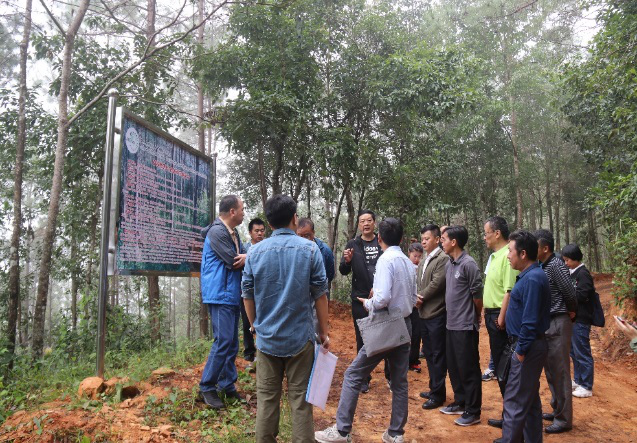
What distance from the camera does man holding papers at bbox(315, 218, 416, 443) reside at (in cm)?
358

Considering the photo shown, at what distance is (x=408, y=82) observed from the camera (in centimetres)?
923

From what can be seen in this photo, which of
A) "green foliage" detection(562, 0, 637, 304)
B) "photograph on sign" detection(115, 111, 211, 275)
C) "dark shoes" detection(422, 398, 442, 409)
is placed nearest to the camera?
"photograph on sign" detection(115, 111, 211, 275)

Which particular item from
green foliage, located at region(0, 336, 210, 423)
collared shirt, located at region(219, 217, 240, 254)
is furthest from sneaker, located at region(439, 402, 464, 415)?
green foliage, located at region(0, 336, 210, 423)

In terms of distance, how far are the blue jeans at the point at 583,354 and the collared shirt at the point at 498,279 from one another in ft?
5.74

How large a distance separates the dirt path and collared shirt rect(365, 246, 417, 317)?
123 cm

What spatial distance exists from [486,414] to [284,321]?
2.87 m

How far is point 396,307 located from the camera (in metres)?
3.63

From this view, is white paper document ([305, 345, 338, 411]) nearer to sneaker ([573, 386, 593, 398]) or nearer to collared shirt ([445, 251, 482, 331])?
collared shirt ([445, 251, 482, 331])

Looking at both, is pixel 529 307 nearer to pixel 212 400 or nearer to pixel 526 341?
pixel 526 341

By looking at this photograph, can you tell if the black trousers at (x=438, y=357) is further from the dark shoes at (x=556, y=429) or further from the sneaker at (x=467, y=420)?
the dark shoes at (x=556, y=429)

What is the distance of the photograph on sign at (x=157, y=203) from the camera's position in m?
4.21

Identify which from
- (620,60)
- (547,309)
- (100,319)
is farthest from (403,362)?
(620,60)

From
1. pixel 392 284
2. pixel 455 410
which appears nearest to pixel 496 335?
pixel 455 410

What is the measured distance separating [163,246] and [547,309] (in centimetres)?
378
